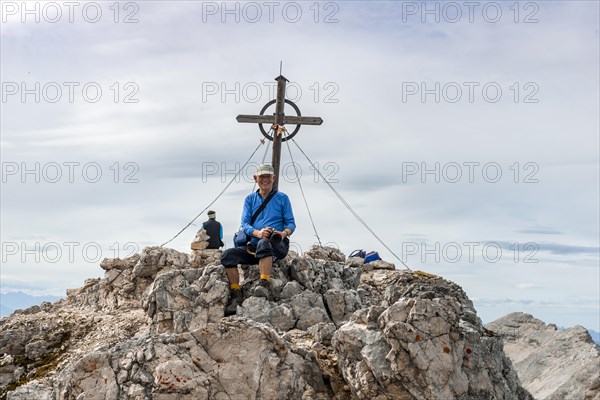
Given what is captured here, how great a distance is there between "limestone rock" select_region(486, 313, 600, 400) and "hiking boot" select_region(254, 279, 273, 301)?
17208 millimetres

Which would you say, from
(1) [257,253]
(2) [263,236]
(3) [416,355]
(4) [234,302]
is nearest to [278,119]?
(2) [263,236]

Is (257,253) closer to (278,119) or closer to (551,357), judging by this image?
(278,119)

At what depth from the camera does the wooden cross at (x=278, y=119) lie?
2256cm

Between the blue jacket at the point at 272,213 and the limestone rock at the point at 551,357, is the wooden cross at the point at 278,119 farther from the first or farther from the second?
the limestone rock at the point at 551,357

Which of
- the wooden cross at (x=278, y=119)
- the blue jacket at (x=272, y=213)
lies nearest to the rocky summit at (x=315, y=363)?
the blue jacket at (x=272, y=213)

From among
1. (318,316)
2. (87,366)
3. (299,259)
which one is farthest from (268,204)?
(87,366)

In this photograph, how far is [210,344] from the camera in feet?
35.0

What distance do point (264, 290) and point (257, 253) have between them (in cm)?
91

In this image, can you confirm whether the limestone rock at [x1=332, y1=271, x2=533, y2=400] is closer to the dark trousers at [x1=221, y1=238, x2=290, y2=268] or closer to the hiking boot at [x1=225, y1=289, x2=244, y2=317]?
the dark trousers at [x1=221, y1=238, x2=290, y2=268]

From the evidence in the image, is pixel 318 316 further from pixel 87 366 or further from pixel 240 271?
pixel 87 366

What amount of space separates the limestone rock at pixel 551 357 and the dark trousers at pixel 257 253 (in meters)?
17.2

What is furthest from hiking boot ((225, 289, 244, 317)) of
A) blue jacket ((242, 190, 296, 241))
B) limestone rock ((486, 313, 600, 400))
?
limestone rock ((486, 313, 600, 400))

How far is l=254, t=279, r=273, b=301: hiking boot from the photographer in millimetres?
16906

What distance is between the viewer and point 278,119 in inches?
895
